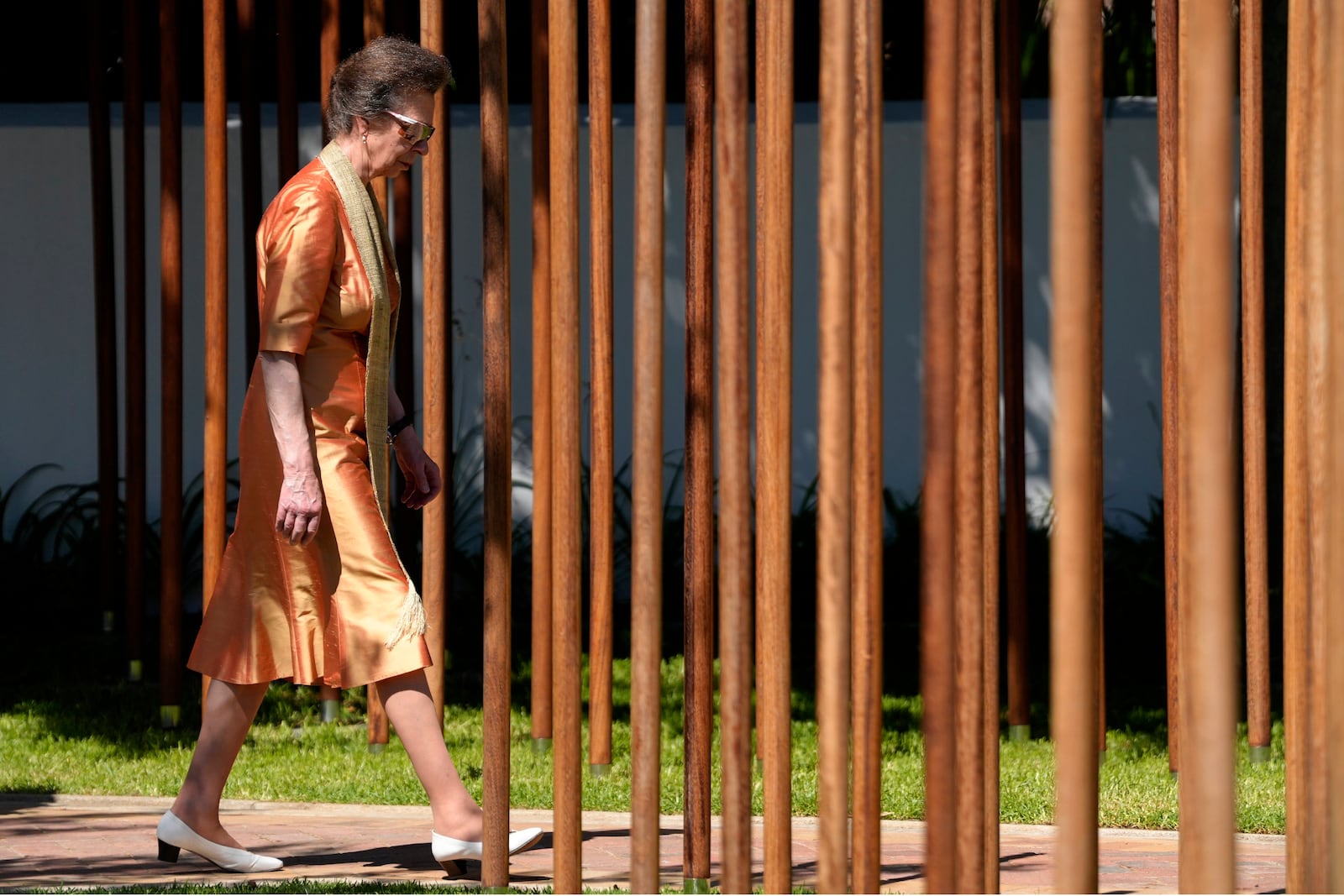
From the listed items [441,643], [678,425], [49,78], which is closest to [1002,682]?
[678,425]

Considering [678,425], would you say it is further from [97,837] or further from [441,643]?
[97,837]

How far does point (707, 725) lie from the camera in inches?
128

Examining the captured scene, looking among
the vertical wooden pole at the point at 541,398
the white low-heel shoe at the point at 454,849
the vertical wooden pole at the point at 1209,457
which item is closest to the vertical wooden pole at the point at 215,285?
the vertical wooden pole at the point at 541,398

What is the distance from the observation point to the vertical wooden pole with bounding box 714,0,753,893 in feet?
7.63

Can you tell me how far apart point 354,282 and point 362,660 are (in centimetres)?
81

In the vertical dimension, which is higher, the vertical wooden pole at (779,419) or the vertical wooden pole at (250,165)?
the vertical wooden pole at (250,165)

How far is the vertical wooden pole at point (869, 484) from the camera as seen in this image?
2311 millimetres

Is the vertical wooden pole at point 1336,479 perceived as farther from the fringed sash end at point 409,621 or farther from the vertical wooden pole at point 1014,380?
the vertical wooden pole at point 1014,380

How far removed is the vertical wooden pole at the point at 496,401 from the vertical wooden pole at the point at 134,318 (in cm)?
318

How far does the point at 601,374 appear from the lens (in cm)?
409

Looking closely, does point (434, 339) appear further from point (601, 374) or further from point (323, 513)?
point (323, 513)

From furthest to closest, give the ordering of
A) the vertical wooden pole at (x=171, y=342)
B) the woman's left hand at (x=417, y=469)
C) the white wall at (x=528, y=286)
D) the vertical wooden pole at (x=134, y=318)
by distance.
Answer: the white wall at (x=528, y=286), the vertical wooden pole at (x=134, y=318), the vertical wooden pole at (x=171, y=342), the woman's left hand at (x=417, y=469)

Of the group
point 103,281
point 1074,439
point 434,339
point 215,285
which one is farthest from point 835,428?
point 103,281

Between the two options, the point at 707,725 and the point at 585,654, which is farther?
the point at 585,654
